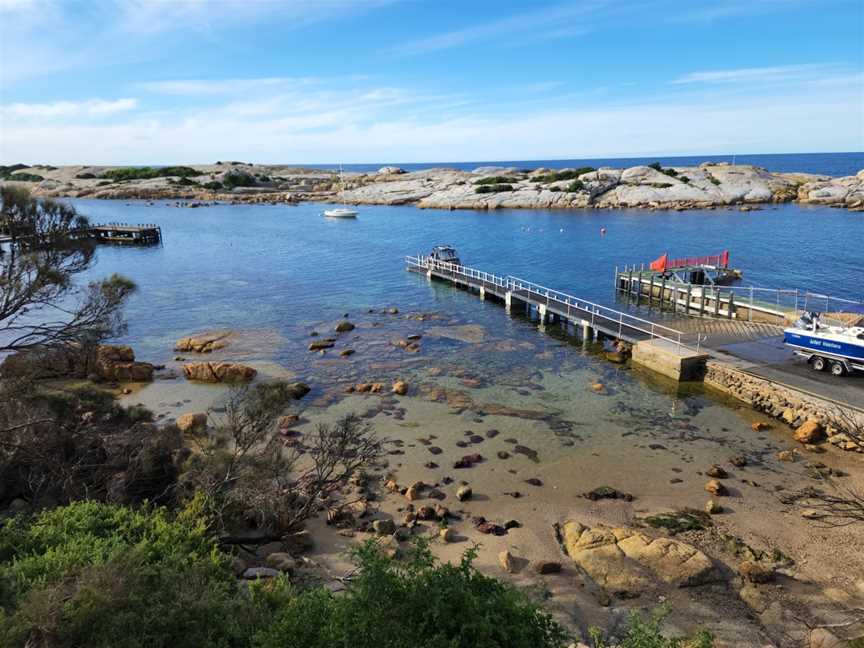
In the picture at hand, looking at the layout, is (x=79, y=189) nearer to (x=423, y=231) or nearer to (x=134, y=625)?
(x=423, y=231)

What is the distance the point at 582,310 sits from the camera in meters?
A: 38.0

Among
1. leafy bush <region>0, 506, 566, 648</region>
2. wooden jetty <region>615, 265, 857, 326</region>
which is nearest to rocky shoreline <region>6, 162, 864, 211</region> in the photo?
wooden jetty <region>615, 265, 857, 326</region>

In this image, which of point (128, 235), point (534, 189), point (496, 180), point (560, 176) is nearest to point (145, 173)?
point (128, 235)

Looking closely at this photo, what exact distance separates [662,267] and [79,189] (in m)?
153

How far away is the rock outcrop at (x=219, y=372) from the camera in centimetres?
3060

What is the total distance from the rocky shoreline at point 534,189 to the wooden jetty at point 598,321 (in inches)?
2483

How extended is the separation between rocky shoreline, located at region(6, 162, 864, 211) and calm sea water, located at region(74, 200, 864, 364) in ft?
22.3

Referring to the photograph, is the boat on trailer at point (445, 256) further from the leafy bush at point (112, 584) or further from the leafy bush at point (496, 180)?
the leafy bush at point (496, 180)

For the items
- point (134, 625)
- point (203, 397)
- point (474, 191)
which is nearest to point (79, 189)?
point (474, 191)

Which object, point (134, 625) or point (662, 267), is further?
point (662, 267)

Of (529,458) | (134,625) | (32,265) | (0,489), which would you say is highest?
(32,265)

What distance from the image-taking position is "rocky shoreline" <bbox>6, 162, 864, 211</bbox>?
106m

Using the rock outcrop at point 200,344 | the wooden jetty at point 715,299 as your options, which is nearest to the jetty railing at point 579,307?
the wooden jetty at point 715,299

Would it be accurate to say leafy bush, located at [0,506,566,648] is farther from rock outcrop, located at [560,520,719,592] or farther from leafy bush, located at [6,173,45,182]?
leafy bush, located at [6,173,45,182]
